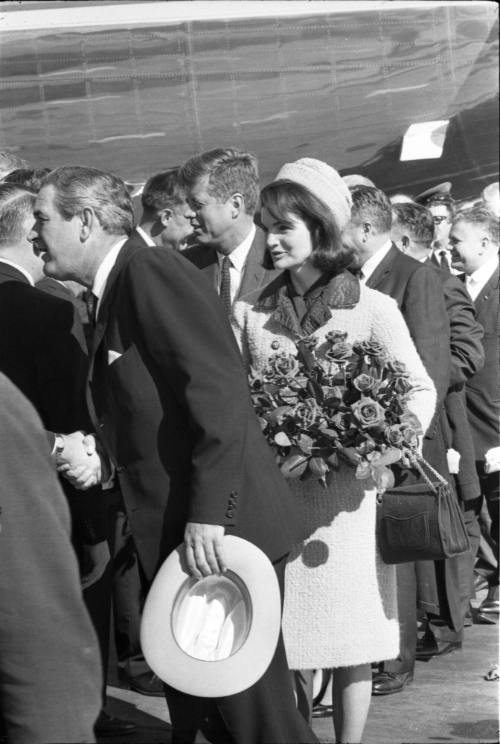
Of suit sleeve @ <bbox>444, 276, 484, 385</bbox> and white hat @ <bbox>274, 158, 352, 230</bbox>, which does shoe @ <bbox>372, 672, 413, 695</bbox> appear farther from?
white hat @ <bbox>274, 158, 352, 230</bbox>

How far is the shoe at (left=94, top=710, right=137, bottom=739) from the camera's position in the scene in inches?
196

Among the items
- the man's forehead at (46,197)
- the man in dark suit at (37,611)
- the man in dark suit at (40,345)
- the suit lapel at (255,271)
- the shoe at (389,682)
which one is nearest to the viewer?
the man in dark suit at (37,611)

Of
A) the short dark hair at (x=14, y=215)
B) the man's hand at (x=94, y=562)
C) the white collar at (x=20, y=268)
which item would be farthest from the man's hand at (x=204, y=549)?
the short dark hair at (x=14, y=215)

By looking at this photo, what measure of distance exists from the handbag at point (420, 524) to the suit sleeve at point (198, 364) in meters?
0.81

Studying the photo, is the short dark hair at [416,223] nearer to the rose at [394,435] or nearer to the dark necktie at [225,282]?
the dark necktie at [225,282]

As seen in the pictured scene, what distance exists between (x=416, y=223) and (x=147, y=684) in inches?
105

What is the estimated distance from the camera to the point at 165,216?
6.20 meters

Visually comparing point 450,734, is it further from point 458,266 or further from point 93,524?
point 458,266

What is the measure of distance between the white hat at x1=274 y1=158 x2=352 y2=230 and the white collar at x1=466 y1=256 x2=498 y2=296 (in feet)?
9.80

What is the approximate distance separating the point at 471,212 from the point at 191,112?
10.7 m

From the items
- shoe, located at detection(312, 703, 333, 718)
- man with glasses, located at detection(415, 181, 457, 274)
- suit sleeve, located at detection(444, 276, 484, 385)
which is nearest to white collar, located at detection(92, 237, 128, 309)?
shoe, located at detection(312, 703, 333, 718)

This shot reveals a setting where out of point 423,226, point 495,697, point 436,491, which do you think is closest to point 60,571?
point 436,491

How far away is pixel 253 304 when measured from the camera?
4.31m

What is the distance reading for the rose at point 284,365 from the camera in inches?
153
